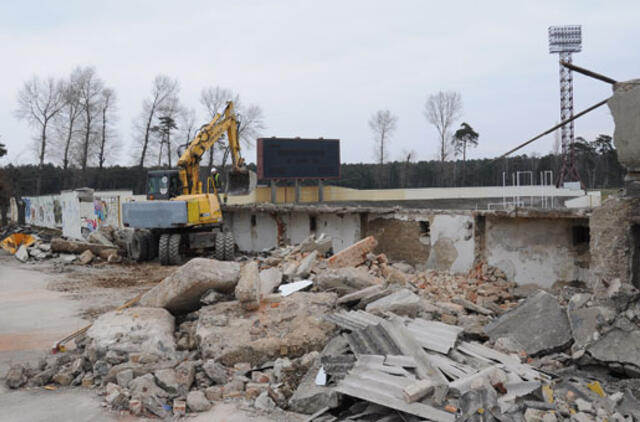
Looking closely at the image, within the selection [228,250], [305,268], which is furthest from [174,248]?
[305,268]

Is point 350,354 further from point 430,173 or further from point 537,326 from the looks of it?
point 430,173

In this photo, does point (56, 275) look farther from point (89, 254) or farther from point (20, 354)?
point (20, 354)

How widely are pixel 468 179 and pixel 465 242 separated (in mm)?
33782

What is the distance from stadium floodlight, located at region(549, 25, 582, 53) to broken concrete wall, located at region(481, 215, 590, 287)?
34662mm

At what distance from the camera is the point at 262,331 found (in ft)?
25.0

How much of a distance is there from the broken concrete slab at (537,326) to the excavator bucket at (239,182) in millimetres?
12628

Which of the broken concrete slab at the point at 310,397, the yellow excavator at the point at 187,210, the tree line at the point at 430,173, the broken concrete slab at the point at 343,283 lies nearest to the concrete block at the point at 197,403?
the broken concrete slab at the point at 310,397

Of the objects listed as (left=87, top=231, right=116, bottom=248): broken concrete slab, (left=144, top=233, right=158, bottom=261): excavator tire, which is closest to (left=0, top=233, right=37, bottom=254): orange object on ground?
(left=87, top=231, right=116, bottom=248): broken concrete slab

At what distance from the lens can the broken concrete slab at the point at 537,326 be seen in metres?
6.80

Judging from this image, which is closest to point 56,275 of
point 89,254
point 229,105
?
point 89,254

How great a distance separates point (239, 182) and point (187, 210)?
7.92 ft

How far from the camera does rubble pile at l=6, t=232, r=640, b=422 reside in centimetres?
530

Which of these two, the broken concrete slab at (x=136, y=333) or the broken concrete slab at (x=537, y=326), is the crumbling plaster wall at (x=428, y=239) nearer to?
the broken concrete slab at (x=537, y=326)

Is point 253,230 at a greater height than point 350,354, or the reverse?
point 253,230
